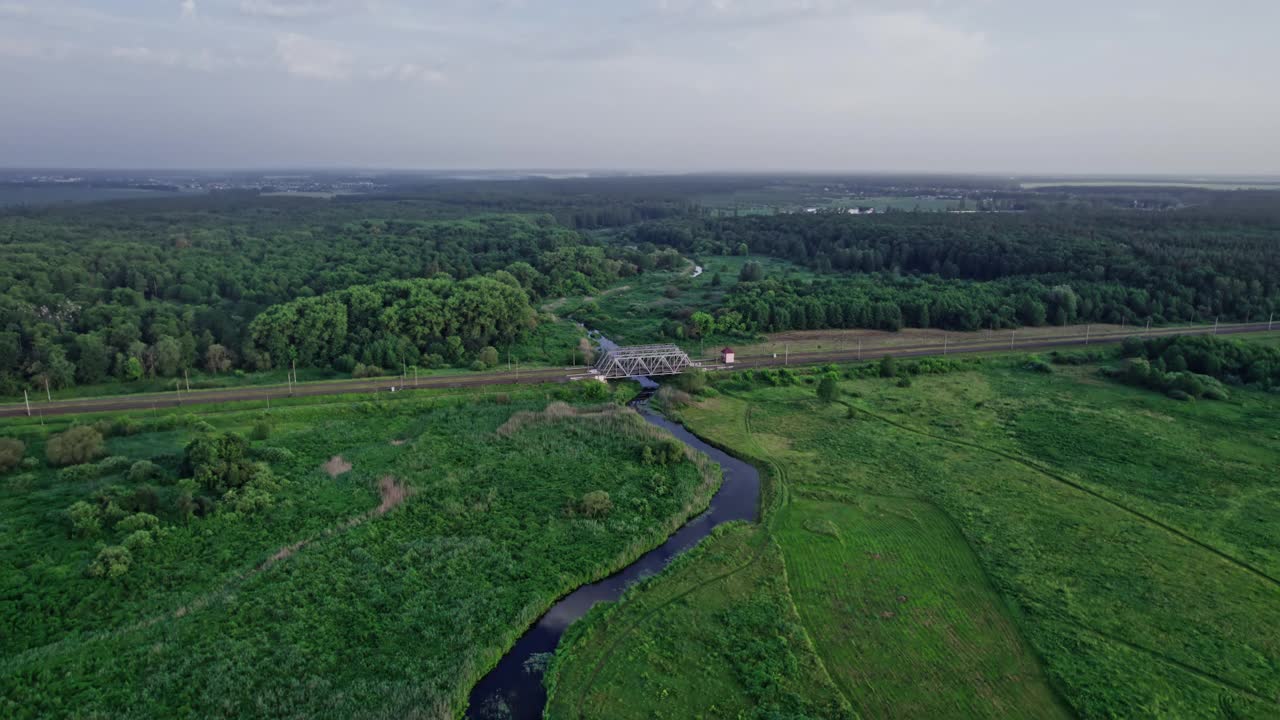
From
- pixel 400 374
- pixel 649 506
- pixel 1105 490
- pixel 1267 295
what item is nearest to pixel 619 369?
pixel 400 374

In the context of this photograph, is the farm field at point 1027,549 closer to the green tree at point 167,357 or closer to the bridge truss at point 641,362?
the bridge truss at point 641,362

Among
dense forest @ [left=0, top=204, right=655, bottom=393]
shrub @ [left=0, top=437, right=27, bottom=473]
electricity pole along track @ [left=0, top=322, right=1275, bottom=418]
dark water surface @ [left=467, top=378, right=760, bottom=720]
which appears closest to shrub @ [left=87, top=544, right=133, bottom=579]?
shrub @ [left=0, top=437, right=27, bottom=473]

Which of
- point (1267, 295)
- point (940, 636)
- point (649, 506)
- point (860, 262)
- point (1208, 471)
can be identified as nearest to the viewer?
point (940, 636)

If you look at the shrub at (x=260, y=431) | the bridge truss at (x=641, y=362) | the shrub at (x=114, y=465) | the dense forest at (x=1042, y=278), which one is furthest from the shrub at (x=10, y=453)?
the dense forest at (x=1042, y=278)

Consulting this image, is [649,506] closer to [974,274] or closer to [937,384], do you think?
[937,384]

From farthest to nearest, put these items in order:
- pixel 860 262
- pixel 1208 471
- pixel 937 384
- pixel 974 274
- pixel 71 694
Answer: pixel 860 262, pixel 974 274, pixel 937 384, pixel 1208 471, pixel 71 694

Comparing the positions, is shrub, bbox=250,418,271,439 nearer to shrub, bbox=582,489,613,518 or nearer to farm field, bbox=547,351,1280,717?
shrub, bbox=582,489,613,518

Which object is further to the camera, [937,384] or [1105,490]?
[937,384]

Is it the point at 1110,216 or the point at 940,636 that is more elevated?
the point at 1110,216
